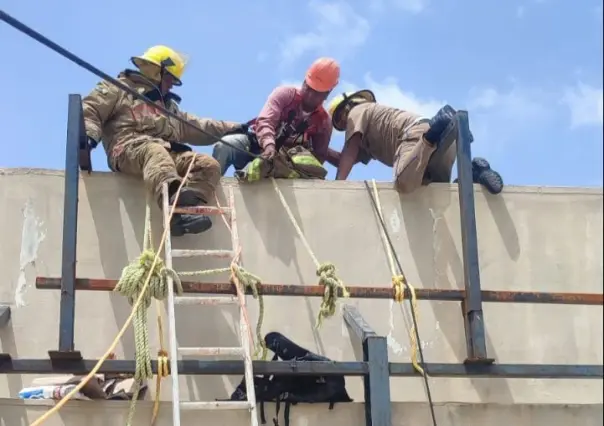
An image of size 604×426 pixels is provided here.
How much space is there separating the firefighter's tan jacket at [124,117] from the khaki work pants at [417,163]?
1.80 meters

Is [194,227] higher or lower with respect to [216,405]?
higher

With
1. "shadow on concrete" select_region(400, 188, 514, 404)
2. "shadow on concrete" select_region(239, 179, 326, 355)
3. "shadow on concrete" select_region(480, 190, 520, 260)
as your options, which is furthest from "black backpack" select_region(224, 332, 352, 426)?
"shadow on concrete" select_region(480, 190, 520, 260)

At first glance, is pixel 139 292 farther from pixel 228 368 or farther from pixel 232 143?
pixel 232 143

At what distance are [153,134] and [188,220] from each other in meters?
1.06

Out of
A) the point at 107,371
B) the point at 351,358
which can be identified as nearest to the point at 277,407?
the point at 107,371

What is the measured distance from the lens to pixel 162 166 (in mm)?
5832

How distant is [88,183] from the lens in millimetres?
6133

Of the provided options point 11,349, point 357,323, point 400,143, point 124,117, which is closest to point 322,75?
point 400,143

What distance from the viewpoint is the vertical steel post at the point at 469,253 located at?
5.13 metres

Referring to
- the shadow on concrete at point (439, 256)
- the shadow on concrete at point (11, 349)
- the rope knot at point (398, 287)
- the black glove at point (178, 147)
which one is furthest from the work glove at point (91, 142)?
the rope knot at point (398, 287)

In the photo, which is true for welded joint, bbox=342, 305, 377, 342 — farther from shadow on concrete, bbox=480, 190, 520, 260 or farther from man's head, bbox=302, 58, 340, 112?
man's head, bbox=302, 58, 340, 112

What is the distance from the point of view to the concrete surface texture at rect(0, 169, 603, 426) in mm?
5906

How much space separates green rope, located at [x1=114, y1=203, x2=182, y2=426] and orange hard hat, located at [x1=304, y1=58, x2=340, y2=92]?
8.81 ft

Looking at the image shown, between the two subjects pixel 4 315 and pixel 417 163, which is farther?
pixel 417 163
